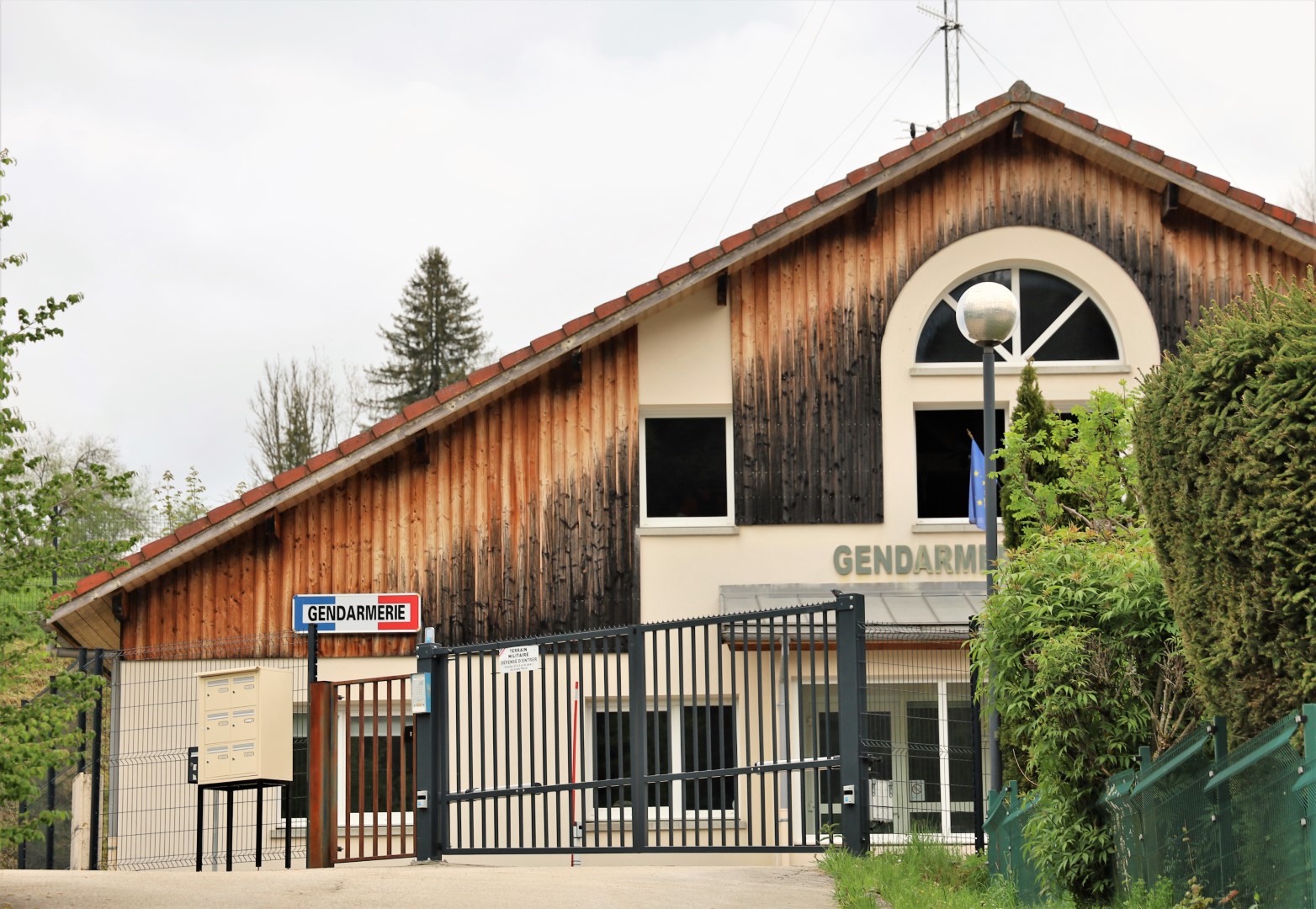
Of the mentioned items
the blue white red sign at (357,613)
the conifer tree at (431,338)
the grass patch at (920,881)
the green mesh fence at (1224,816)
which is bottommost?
the grass patch at (920,881)

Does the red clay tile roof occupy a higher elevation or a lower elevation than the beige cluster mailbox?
higher

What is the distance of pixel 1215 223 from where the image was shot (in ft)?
59.9

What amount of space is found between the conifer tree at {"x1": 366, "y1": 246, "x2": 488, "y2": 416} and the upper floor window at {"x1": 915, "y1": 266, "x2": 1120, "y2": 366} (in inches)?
1525

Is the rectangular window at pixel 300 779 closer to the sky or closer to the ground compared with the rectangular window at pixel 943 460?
closer to the ground

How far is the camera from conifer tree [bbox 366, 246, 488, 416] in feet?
184

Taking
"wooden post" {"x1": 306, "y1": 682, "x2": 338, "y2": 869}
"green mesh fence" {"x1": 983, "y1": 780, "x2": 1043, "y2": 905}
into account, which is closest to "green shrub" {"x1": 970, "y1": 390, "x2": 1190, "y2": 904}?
"green mesh fence" {"x1": 983, "y1": 780, "x2": 1043, "y2": 905}

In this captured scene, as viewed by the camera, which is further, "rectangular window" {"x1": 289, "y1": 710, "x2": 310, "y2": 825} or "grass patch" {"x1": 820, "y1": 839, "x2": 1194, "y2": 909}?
"rectangular window" {"x1": 289, "y1": 710, "x2": 310, "y2": 825}

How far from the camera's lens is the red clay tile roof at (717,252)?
54.6ft

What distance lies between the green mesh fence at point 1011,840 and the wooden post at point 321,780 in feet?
17.1

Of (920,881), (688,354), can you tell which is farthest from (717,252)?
(920,881)

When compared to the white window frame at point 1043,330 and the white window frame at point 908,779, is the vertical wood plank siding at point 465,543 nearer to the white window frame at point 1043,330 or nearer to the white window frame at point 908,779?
the white window frame at point 908,779

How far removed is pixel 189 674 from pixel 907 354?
840 cm

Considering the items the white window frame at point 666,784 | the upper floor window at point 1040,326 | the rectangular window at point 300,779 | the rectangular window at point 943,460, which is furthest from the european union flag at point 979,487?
the rectangular window at point 300,779

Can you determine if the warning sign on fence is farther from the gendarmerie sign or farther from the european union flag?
the gendarmerie sign
